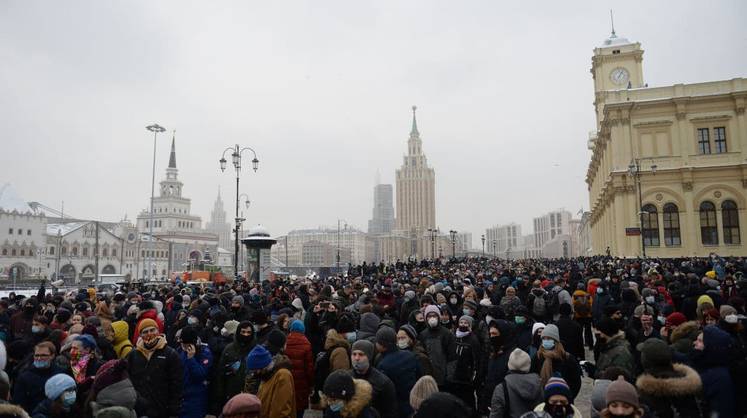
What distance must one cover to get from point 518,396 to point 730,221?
39.8 meters

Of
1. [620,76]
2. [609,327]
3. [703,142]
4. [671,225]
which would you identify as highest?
[620,76]

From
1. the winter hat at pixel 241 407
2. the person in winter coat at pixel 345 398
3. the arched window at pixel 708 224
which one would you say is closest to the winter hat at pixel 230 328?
the person in winter coat at pixel 345 398

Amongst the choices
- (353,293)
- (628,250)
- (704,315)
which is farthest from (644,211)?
(704,315)

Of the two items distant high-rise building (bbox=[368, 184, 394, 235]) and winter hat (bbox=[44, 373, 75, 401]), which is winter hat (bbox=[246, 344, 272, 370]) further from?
distant high-rise building (bbox=[368, 184, 394, 235])

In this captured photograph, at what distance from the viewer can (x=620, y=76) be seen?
49.4 m

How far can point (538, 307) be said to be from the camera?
9.90 m

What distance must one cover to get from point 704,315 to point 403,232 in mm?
138430

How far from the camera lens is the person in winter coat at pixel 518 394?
→ 421 centimetres

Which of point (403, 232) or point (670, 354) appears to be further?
point (403, 232)

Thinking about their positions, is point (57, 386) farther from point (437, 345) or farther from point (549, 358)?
point (549, 358)

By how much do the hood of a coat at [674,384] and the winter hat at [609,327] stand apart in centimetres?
120

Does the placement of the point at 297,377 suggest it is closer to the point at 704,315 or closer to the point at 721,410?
the point at 721,410

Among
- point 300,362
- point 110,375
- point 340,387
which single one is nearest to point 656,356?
point 340,387

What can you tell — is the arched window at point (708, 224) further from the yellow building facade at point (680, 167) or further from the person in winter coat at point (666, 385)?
the person in winter coat at point (666, 385)
